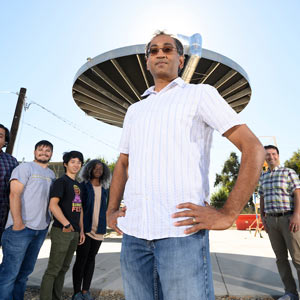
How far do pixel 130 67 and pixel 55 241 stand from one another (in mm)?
4431

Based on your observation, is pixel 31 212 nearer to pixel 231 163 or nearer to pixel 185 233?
pixel 185 233

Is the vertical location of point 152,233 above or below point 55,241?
above

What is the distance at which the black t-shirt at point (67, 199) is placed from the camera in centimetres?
320

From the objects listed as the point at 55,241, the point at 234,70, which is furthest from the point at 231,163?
the point at 55,241

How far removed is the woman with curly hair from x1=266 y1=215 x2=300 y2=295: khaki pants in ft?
8.63

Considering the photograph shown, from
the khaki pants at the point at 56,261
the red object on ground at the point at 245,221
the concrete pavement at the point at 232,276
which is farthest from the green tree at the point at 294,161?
the khaki pants at the point at 56,261

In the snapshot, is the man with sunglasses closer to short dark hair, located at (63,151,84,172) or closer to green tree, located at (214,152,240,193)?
short dark hair, located at (63,151,84,172)

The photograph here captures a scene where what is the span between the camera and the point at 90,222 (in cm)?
371

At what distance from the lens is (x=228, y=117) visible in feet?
3.96

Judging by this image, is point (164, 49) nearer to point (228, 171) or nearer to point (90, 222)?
point (90, 222)

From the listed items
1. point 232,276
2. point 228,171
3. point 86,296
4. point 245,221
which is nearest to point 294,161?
point 228,171

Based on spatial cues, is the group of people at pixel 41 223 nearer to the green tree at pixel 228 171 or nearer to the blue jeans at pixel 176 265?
the blue jeans at pixel 176 265

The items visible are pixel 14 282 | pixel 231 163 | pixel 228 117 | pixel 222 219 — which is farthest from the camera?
pixel 231 163

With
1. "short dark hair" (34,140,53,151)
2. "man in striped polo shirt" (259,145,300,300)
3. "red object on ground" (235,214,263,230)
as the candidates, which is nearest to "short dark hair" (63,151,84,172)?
"short dark hair" (34,140,53,151)
